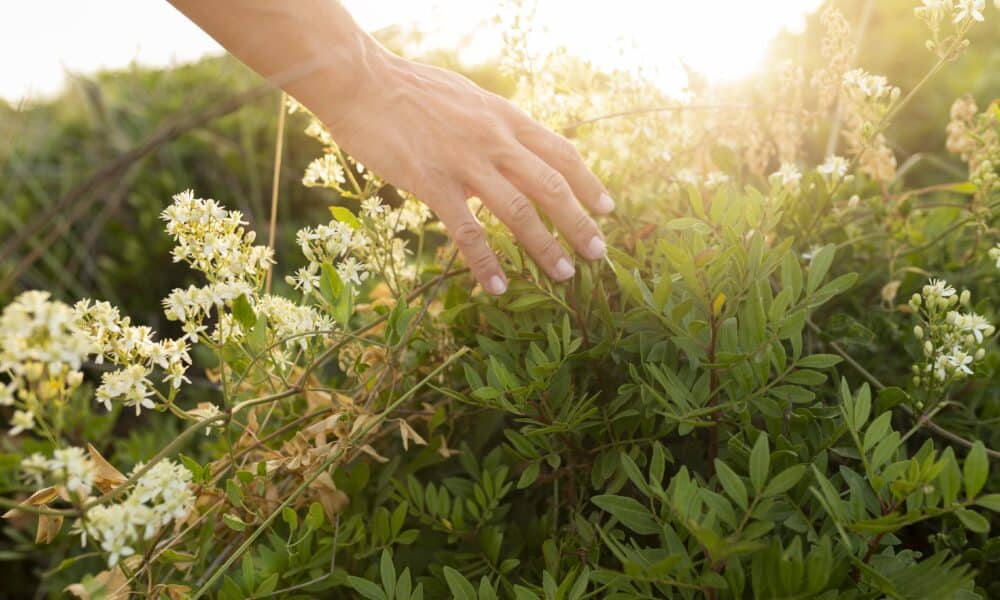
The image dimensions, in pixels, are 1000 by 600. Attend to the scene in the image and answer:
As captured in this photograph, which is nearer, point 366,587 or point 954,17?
point 366,587

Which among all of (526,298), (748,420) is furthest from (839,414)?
(526,298)

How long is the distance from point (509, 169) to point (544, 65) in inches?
16.9

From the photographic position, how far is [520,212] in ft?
4.15

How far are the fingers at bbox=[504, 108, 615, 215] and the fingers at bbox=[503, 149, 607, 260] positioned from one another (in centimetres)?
4

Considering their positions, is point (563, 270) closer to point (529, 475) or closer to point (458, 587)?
point (529, 475)

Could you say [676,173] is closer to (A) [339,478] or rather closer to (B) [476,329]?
(B) [476,329]

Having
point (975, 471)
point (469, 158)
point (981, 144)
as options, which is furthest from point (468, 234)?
point (981, 144)

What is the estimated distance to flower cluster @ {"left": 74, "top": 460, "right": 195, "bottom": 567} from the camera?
83 centimetres

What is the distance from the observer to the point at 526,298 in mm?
1232

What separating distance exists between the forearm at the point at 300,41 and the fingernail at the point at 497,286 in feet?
1.22

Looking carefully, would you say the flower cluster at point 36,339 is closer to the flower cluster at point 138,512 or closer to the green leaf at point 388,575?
the flower cluster at point 138,512

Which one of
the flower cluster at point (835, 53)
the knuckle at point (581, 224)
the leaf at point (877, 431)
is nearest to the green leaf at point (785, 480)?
the leaf at point (877, 431)

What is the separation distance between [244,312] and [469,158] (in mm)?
449

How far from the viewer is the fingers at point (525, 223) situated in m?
1.24
